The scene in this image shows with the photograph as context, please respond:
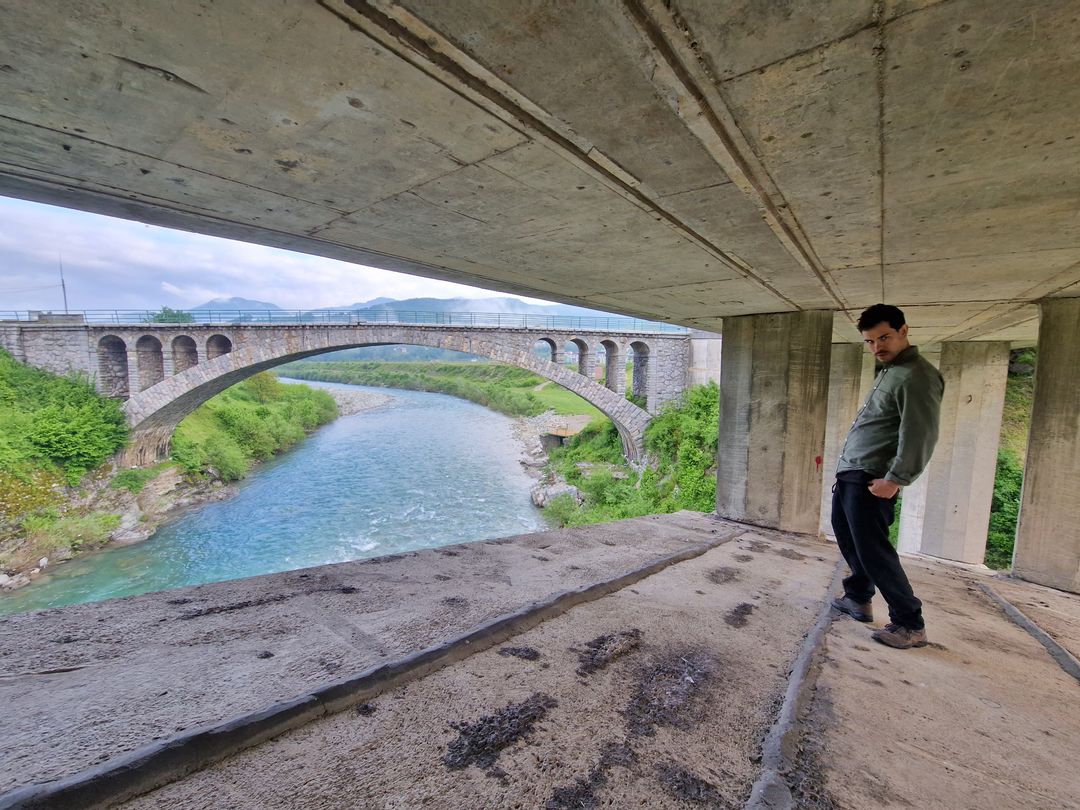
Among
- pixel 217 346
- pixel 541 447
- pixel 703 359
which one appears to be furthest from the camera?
pixel 541 447

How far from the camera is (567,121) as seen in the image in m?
1.51

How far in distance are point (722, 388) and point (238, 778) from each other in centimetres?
557

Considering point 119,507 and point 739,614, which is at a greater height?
point 739,614

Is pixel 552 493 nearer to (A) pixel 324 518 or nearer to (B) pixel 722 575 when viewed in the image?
(A) pixel 324 518

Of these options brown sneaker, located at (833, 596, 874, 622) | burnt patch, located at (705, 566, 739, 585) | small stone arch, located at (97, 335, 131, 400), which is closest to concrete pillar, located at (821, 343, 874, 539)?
burnt patch, located at (705, 566, 739, 585)

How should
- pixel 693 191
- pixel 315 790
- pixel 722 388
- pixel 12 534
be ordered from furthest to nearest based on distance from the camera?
pixel 12 534
pixel 722 388
pixel 693 191
pixel 315 790

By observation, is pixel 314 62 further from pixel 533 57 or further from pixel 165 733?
pixel 165 733

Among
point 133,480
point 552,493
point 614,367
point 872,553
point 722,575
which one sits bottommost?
point 552,493

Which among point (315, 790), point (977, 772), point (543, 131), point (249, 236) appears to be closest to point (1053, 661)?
point (977, 772)

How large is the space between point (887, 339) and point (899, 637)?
4.62ft

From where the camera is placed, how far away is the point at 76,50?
3.88ft

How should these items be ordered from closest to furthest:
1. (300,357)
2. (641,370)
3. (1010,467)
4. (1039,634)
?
(1039,634) → (1010,467) → (641,370) → (300,357)

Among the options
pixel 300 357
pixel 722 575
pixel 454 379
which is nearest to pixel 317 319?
pixel 300 357

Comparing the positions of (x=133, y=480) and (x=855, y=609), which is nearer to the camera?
(x=855, y=609)
